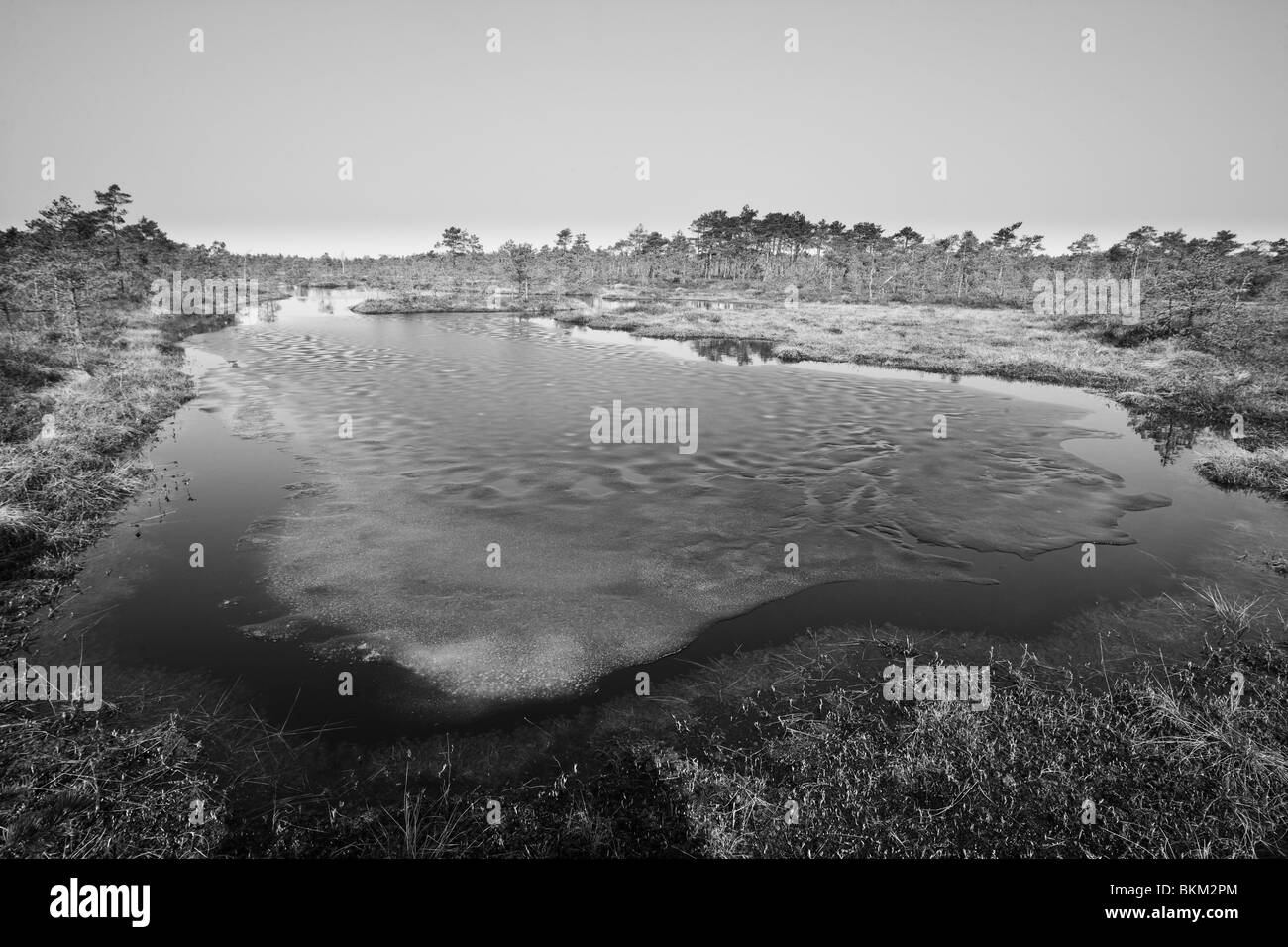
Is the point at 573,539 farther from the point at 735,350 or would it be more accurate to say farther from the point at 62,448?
the point at 735,350

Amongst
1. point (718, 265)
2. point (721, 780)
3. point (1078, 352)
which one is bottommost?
point (721, 780)

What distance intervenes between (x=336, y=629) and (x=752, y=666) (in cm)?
669

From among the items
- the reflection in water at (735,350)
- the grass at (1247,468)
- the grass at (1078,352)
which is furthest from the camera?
the reflection in water at (735,350)

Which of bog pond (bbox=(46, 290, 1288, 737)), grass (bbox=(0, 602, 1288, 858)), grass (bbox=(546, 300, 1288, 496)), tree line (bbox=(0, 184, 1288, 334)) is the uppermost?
tree line (bbox=(0, 184, 1288, 334))

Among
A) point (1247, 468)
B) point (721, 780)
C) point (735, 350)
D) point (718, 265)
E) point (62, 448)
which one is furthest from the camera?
point (718, 265)

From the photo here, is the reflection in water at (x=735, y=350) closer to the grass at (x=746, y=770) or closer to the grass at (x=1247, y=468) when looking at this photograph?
the grass at (x=1247, y=468)

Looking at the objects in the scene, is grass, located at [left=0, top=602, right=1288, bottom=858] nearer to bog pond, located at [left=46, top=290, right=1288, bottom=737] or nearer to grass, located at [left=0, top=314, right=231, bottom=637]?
bog pond, located at [left=46, top=290, right=1288, bottom=737]

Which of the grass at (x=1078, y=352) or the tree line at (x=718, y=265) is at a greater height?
the tree line at (x=718, y=265)

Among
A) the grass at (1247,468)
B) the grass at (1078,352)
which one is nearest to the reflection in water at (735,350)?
the grass at (1078,352)

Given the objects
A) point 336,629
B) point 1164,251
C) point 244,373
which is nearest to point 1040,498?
point 336,629

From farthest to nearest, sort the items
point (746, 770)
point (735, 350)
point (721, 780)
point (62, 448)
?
point (735, 350) → point (62, 448) → point (746, 770) → point (721, 780)

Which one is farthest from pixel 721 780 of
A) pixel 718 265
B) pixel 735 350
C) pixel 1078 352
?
pixel 718 265

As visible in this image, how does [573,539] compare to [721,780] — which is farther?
[573,539]

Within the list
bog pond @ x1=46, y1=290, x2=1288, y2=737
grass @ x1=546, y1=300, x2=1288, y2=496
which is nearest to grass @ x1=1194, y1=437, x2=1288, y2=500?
grass @ x1=546, y1=300, x2=1288, y2=496
